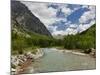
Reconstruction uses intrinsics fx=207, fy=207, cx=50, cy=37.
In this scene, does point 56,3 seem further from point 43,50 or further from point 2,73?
point 2,73

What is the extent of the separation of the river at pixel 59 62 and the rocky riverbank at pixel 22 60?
1.7 inches

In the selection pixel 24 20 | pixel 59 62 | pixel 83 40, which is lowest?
pixel 59 62

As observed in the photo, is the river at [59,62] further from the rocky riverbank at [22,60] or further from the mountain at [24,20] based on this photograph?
the mountain at [24,20]

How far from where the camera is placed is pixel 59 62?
2.17 metres

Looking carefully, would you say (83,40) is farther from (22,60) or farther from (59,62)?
(22,60)

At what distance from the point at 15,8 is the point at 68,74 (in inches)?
34.9

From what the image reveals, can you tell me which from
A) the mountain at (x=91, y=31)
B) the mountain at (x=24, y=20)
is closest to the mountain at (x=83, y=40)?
the mountain at (x=91, y=31)

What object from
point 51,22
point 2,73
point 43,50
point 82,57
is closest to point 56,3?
point 51,22

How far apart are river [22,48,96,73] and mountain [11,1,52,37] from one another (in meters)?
0.22

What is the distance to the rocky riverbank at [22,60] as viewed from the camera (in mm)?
2007

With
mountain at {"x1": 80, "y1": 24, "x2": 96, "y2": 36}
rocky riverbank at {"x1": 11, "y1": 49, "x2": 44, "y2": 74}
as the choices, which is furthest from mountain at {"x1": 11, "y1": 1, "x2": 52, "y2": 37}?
mountain at {"x1": 80, "y1": 24, "x2": 96, "y2": 36}

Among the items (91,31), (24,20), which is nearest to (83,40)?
(91,31)

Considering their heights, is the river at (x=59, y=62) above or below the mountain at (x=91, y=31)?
below

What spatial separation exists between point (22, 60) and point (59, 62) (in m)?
0.39
